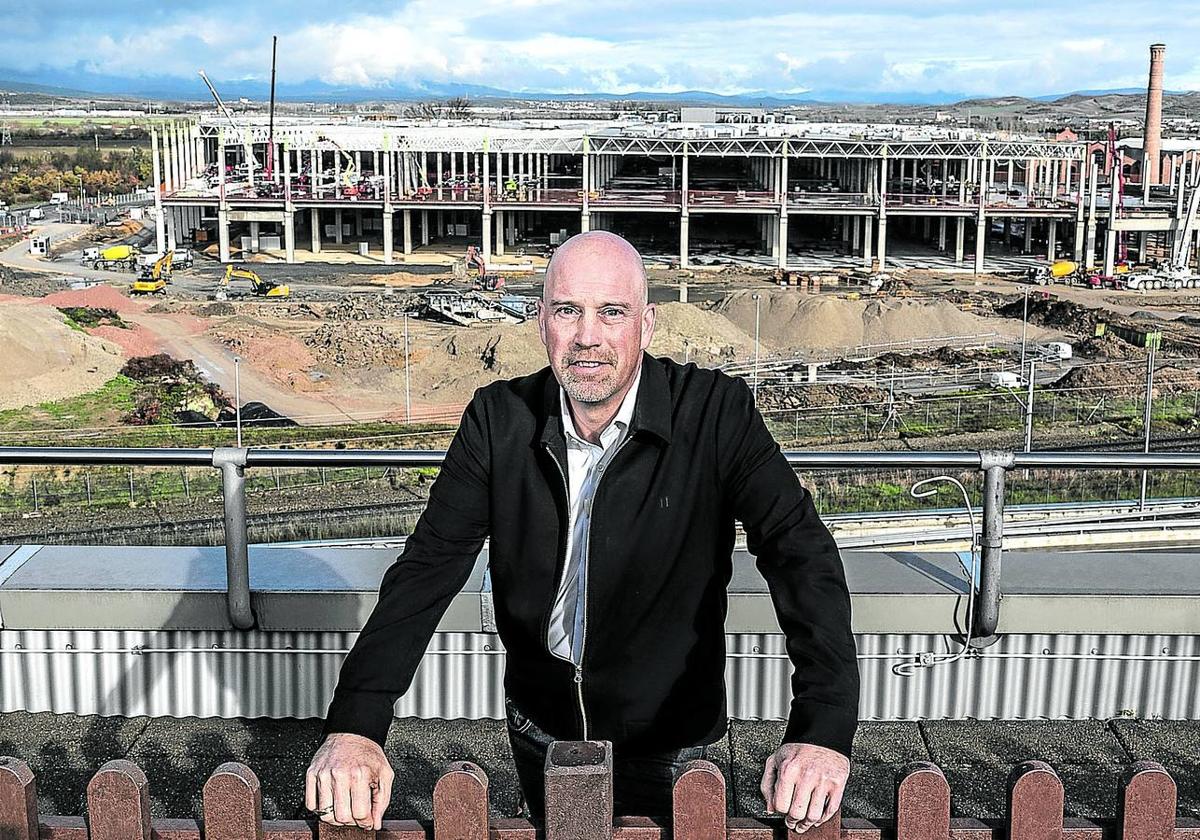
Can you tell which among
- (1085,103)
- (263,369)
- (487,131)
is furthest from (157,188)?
(1085,103)

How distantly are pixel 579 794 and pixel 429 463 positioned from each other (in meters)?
1.57

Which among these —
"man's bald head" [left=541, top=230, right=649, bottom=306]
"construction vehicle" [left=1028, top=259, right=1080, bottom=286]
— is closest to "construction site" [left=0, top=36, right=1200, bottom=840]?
"construction vehicle" [left=1028, top=259, right=1080, bottom=286]

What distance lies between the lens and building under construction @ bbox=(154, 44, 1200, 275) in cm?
5066

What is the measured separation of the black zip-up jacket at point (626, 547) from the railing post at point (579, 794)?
35cm

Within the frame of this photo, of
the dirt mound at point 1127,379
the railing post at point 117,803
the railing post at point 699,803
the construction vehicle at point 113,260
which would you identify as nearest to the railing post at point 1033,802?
the railing post at point 699,803

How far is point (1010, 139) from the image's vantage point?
191 ft

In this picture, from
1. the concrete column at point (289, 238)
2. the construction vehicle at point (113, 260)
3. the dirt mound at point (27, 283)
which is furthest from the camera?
the concrete column at point (289, 238)

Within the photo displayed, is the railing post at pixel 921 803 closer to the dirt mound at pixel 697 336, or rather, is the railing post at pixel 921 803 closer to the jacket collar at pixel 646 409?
the jacket collar at pixel 646 409

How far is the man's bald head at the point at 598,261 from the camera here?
167cm

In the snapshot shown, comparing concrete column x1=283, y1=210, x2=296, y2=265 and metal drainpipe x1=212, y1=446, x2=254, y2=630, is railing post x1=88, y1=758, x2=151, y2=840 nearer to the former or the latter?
metal drainpipe x1=212, y1=446, x2=254, y2=630

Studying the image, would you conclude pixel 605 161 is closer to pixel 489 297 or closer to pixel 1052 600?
pixel 489 297

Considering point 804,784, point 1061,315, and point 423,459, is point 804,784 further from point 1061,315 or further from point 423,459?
point 1061,315

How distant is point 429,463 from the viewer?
284cm

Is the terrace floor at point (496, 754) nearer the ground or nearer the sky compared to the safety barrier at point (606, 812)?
nearer the ground
